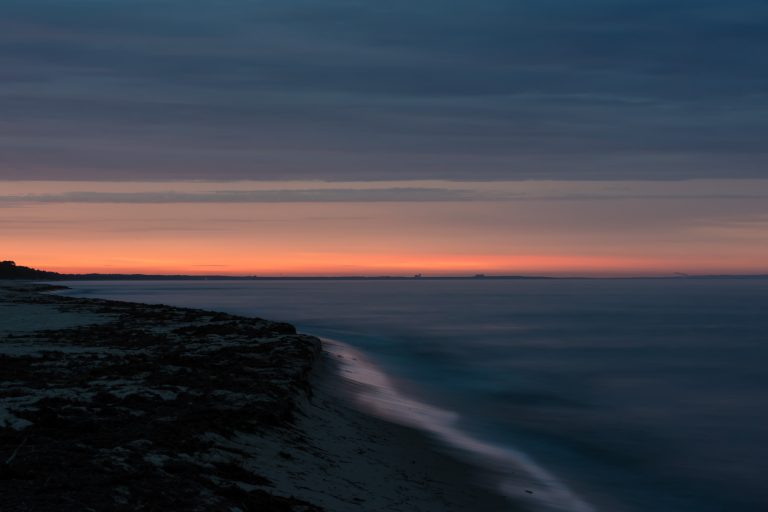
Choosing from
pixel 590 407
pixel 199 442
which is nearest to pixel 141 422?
pixel 199 442

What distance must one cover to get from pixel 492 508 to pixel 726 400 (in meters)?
17.5

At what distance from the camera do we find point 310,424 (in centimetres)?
1383

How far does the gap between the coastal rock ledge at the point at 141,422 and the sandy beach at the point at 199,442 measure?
0.02 meters

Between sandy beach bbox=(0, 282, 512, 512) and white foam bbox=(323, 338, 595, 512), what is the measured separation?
27.6 inches

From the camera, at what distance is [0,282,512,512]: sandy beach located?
26.2 ft

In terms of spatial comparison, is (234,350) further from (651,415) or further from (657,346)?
(657,346)

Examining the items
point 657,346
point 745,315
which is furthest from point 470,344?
point 745,315

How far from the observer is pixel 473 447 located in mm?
15750

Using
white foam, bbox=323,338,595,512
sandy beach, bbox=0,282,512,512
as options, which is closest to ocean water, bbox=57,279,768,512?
white foam, bbox=323,338,595,512

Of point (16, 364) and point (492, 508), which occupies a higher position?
point (16, 364)

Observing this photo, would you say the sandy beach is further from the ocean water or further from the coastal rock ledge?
the ocean water

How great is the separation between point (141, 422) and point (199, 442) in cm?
142

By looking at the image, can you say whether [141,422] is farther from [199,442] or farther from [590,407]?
[590,407]

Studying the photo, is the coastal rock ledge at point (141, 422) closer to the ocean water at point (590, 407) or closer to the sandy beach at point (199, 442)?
the sandy beach at point (199, 442)
